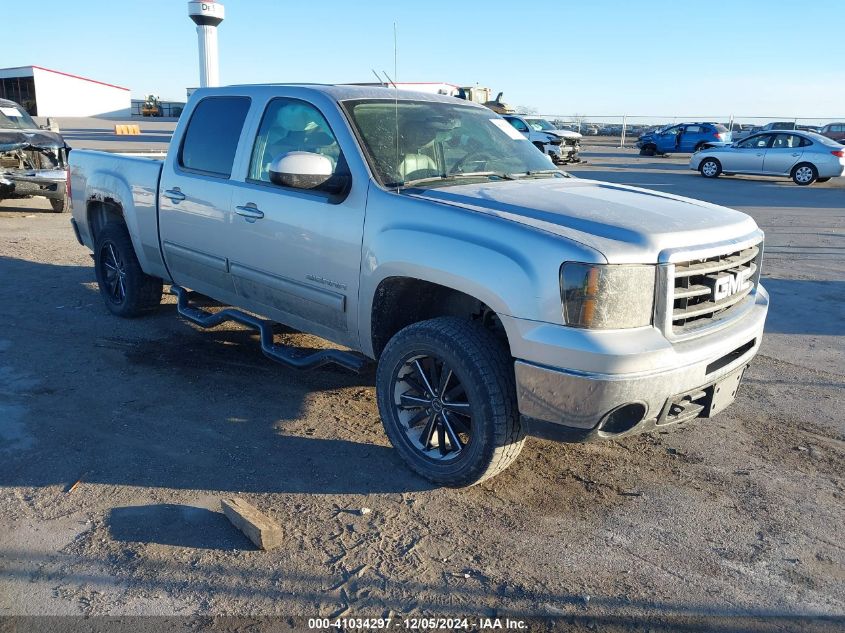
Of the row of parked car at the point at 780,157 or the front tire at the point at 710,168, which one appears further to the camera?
the front tire at the point at 710,168

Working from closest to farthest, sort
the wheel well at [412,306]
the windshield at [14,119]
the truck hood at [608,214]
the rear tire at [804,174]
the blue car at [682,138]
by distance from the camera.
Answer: the truck hood at [608,214]
the wheel well at [412,306]
the windshield at [14,119]
the rear tire at [804,174]
the blue car at [682,138]

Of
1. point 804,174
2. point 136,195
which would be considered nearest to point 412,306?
point 136,195

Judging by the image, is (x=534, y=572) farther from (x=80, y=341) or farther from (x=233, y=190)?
(x=80, y=341)

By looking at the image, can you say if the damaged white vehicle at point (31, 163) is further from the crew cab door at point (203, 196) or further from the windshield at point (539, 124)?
the windshield at point (539, 124)

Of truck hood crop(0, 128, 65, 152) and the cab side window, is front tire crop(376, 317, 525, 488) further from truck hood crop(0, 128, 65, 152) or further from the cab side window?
truck hood crop(0, 128, 65, 152)

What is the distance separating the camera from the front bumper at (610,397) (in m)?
2.95

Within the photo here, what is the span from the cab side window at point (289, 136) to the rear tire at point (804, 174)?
19635 mm

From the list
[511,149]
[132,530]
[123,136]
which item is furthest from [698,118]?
[132,530]

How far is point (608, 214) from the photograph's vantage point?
3375 millimetres

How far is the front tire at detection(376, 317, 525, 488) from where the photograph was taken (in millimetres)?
3268

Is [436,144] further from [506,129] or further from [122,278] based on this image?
[122,278]

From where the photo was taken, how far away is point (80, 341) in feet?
19.0

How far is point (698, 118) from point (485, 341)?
41.2 meters

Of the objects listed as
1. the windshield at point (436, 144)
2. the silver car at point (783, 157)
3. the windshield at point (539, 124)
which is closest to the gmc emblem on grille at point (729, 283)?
the windshield at point (436, 144)
